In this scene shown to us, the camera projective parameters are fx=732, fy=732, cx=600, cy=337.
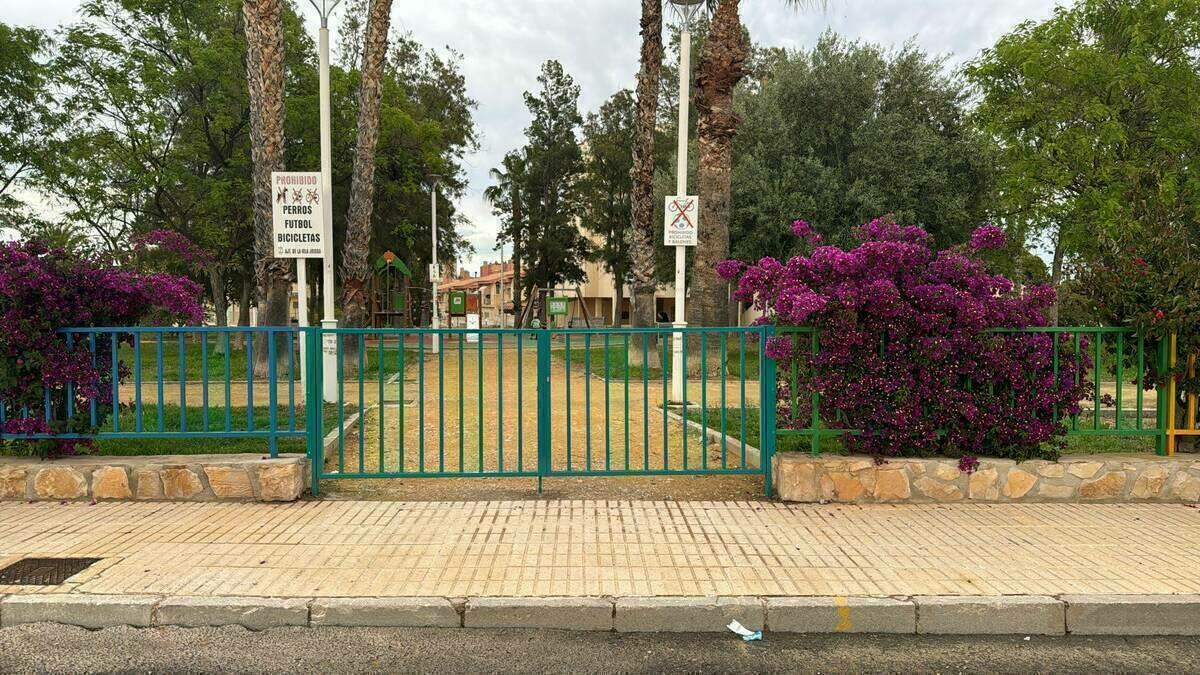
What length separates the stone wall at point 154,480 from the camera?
5.78 meters

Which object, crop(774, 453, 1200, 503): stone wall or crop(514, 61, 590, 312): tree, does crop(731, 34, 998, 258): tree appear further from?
crop(514, 61, 590, 312): tree

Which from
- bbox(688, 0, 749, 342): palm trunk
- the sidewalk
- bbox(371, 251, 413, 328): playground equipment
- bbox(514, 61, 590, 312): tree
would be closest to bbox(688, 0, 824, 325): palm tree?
bbox(688, 0, 749, 342): palm trunk

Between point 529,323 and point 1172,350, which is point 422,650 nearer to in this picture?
point 1172,350

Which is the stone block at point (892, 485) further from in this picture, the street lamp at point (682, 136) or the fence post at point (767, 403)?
the street lamp at point (682, 136)

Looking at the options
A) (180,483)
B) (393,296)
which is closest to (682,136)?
(180,483)

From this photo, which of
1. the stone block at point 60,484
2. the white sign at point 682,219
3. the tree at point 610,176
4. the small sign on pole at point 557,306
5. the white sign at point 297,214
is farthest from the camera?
the tree at point 610,176

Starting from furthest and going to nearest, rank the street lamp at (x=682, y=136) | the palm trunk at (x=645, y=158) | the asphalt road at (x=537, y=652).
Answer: the palm trunk at (x=645, y=158), the street lamp at (x=682, y=136), the asphalt road at (x=537, y=652)

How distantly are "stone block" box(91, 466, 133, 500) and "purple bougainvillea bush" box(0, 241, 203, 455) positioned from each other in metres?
0.41

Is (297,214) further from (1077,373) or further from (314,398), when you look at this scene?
(1077,373)

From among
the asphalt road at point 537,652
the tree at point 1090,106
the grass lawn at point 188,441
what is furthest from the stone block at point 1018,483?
the tree at point 1090,106

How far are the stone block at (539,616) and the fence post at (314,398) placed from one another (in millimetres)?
2674

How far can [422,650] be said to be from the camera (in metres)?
3.64

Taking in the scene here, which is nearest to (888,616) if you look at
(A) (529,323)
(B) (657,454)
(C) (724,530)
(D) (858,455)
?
(C) (724,530)

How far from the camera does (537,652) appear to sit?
3641 mm
